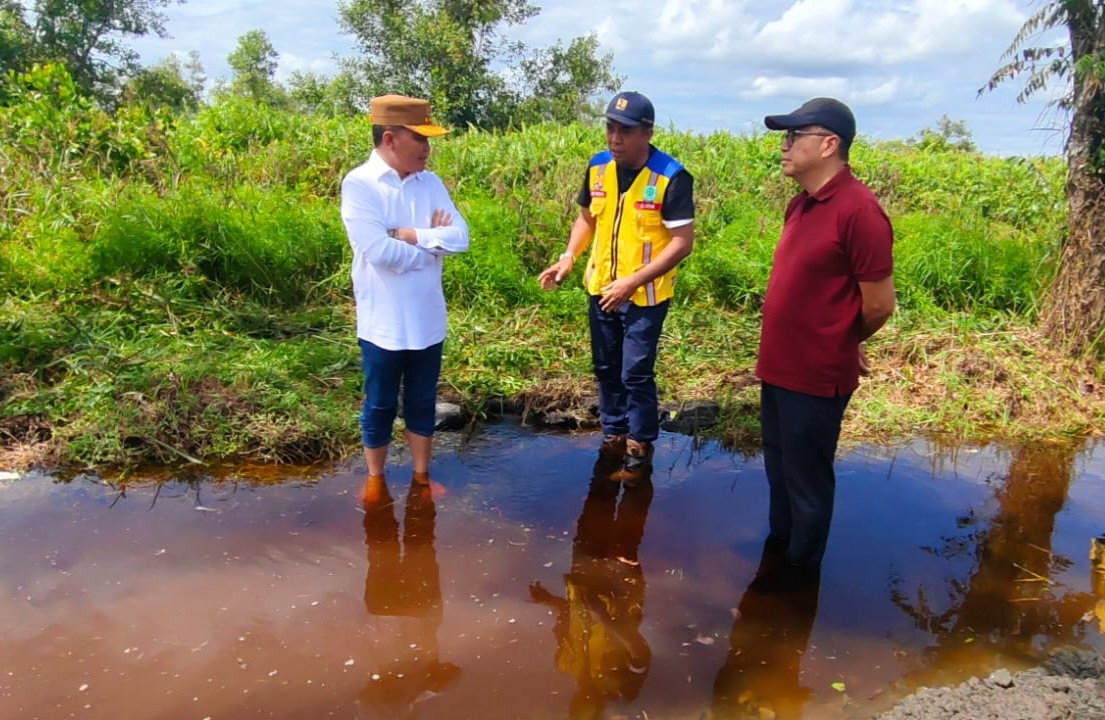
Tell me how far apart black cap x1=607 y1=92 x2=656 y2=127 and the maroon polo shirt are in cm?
93

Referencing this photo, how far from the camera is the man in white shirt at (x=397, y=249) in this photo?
3158 mm

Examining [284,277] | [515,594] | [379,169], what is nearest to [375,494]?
[515,594]

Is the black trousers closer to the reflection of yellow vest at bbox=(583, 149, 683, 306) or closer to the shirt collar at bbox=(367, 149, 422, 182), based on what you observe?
the reflection of yellow vest at bbox=(583, 149, 683, 306)

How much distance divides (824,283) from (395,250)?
5.48 ft

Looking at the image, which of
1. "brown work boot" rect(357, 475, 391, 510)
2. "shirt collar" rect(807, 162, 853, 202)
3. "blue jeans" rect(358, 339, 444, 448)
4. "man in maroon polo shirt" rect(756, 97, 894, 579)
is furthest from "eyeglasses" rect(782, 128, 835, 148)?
"brown work boot" rect(357, 475, 391, 510)

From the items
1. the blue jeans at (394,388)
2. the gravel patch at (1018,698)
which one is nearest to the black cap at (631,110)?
the blue jeans at (394,388)

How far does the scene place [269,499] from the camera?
12.3ft

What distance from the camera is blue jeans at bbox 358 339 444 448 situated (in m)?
3.45

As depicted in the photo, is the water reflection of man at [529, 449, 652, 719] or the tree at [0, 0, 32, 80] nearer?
the water reflection of man at [529, 449, 652, 719]

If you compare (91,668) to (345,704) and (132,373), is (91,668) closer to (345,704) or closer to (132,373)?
(345,704)

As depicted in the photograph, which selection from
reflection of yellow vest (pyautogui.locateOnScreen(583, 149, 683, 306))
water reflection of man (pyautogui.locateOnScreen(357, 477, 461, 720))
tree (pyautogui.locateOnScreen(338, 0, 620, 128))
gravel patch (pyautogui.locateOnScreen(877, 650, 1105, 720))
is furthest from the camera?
tree (pyautogui.locateOnScreen(338, 0, 620, 128))

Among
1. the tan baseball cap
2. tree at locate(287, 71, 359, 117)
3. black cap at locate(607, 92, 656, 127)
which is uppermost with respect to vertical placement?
tree at locate(287, 71, 359, 117)

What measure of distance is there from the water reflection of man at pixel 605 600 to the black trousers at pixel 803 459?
68 cm

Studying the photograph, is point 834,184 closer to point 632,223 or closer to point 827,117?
point 827,117
